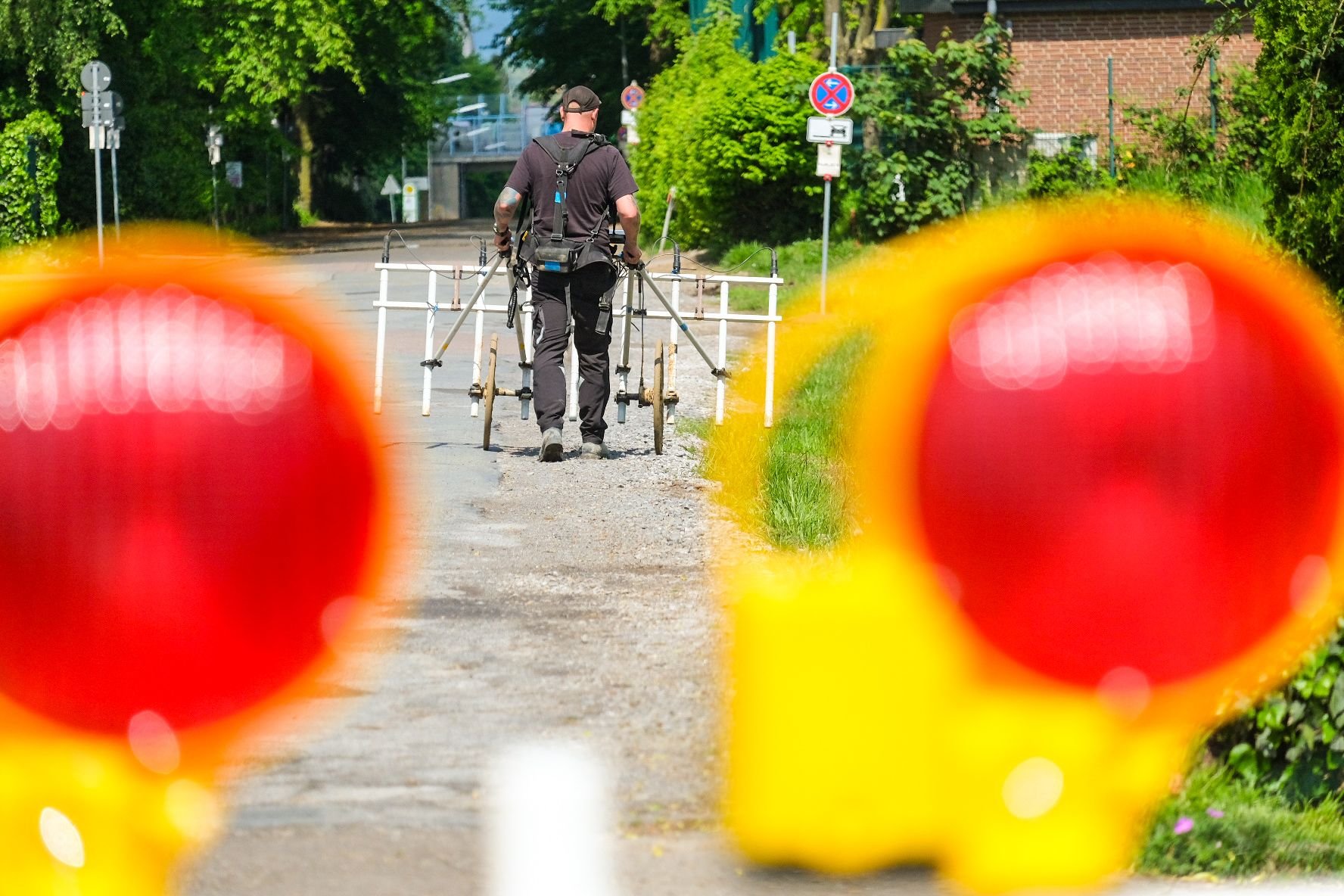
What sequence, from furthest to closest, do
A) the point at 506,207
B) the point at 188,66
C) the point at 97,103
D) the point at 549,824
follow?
the point at 188,66, the point at 97,103, the point at 506,207, the point at 549,824

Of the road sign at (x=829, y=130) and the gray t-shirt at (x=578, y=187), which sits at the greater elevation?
the road sign at (x=829, y=130)

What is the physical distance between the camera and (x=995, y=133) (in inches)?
1148

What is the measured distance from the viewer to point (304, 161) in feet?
214

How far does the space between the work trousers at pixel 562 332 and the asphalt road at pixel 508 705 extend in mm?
473

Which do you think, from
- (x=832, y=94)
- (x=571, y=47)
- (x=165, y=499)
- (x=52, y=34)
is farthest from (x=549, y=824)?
(x=571, y=47)

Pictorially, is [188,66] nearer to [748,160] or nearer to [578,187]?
[748,160]

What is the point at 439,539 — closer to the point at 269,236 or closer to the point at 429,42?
the point at 269,236

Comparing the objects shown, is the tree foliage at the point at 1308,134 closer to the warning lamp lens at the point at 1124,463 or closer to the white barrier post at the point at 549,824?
the white barrier post at the point at 549,824

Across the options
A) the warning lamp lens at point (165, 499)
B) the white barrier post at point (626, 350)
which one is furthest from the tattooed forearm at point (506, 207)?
the warning lamp lens at point (165, 499)

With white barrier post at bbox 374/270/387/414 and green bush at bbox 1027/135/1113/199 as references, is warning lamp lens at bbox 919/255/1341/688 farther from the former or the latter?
green bush at bbox 1027/135/1113/199

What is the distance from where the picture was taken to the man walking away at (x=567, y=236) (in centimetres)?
1014

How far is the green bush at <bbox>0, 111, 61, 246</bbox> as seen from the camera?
3362 cm

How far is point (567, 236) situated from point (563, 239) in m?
0.06

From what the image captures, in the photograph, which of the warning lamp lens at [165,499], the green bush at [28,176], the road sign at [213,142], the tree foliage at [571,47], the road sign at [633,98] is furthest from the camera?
the tree foliage at [571,47]
